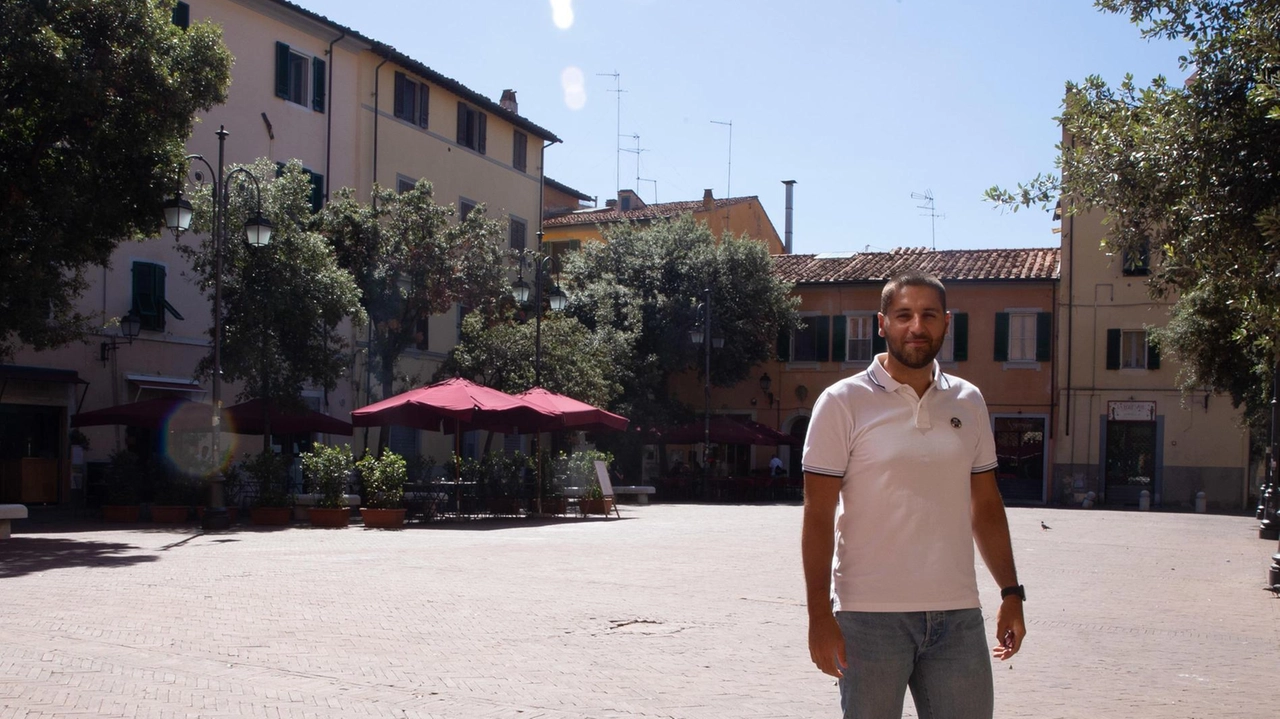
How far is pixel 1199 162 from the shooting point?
27.4 ft

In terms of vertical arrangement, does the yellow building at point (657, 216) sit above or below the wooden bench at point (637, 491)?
above

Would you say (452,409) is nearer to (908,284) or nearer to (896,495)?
(908,284)

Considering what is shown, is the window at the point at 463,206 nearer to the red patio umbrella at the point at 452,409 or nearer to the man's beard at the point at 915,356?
the red patio umbrella at the point at 452,409

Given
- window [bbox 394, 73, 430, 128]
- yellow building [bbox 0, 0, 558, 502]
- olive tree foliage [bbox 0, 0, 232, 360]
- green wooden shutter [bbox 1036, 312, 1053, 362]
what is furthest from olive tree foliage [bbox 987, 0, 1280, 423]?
green wooden shutter [bbox 1036, 312, 1053, 362]

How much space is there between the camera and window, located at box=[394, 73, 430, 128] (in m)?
35.6

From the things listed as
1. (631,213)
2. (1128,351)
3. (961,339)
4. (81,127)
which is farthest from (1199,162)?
(631,213)

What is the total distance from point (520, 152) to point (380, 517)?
23.2 meters

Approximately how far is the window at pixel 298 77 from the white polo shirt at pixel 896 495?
2956 centimetres

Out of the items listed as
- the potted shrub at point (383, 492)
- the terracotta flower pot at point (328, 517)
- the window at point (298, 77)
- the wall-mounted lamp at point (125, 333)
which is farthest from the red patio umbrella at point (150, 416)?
the window at point (298, 77)

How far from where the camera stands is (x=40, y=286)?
16.8 metres

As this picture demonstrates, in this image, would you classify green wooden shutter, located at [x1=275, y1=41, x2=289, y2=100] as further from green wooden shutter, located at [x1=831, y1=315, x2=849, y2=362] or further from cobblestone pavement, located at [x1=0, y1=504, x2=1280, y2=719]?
green wooden shutter, located at [x1=831, y1=315, x2=849, y2=362]

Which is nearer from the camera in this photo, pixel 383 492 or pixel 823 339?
pixel 383 492

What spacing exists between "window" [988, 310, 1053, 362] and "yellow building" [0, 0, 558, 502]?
15321 millimetres

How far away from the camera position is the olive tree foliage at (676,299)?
39562 mm
